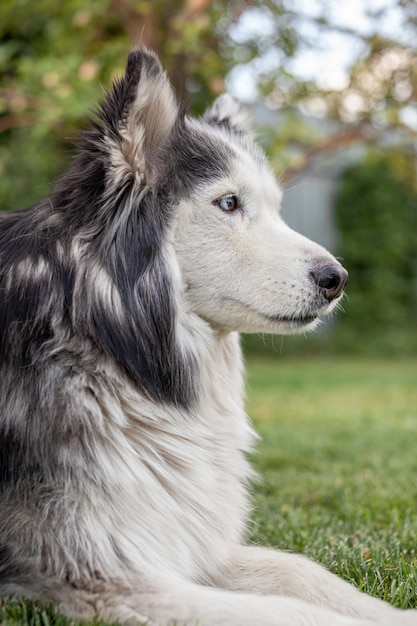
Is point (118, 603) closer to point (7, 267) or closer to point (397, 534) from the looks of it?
point (7, 267)

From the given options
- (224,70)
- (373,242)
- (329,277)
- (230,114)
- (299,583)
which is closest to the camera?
(299,583)

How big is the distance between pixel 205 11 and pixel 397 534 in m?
5.39

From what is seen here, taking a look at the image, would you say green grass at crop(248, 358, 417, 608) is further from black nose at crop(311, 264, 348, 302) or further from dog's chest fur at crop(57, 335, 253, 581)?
black nose at crop(311, 264, 348, 302)

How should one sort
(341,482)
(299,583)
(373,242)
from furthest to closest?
(373,242), (341,482), (299,583)

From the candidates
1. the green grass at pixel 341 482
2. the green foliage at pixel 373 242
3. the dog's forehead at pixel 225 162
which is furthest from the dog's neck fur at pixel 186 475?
the green foliage at pixel 373 242

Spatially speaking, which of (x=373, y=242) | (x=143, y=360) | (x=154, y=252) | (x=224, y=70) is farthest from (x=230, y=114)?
(x=373, y=242)

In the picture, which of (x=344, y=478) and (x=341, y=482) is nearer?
(x=341, y=482)

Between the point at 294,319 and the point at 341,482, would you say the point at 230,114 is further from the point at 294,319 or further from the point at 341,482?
the point at 341,482

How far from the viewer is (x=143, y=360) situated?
2299 mm

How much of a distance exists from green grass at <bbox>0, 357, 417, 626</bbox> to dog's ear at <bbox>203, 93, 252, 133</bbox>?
5.44 ft

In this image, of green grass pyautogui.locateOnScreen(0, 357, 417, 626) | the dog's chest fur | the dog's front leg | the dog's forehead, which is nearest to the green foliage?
green grass pyautogui.locateOnScreen(0, 357, 417, 626)

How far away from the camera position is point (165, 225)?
7.77 feet

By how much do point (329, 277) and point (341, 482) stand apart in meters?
2.24

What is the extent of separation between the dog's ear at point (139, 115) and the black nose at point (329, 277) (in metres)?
0.63
